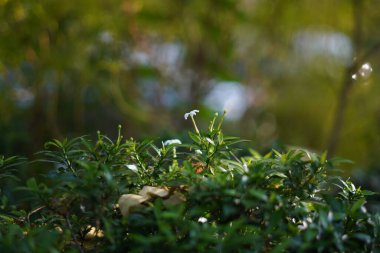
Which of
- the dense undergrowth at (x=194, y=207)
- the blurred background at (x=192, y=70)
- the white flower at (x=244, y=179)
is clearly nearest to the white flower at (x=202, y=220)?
the dense undergrowth at (x=194, y=207)

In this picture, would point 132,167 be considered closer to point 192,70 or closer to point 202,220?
point 202,220

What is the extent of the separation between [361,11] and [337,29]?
154cm

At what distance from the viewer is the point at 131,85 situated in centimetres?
540

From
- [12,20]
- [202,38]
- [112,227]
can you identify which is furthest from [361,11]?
[112,227]

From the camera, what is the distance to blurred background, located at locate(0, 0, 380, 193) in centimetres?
397

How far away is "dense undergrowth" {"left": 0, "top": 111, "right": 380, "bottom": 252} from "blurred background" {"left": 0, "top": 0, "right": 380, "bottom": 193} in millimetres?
1562

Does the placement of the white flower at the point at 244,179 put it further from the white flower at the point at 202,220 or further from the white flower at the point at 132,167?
the white flower at the point at 132,167

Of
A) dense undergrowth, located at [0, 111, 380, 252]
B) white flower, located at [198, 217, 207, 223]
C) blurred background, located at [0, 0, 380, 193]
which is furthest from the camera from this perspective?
blurred background, located at [0, 0, 380, 193]

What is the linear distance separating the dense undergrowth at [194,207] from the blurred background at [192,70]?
1562mm

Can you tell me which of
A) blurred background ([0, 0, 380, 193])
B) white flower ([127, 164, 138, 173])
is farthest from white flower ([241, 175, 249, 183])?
blurred background ([0, 0, 380, 193])

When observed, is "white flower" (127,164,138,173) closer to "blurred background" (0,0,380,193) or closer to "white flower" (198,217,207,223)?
"white flower" (198,217,207,223)

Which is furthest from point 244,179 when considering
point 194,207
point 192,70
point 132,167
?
point 192,70

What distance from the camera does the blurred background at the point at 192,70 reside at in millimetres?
3969

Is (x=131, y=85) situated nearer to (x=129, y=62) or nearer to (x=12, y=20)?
(x=129, y=62)
